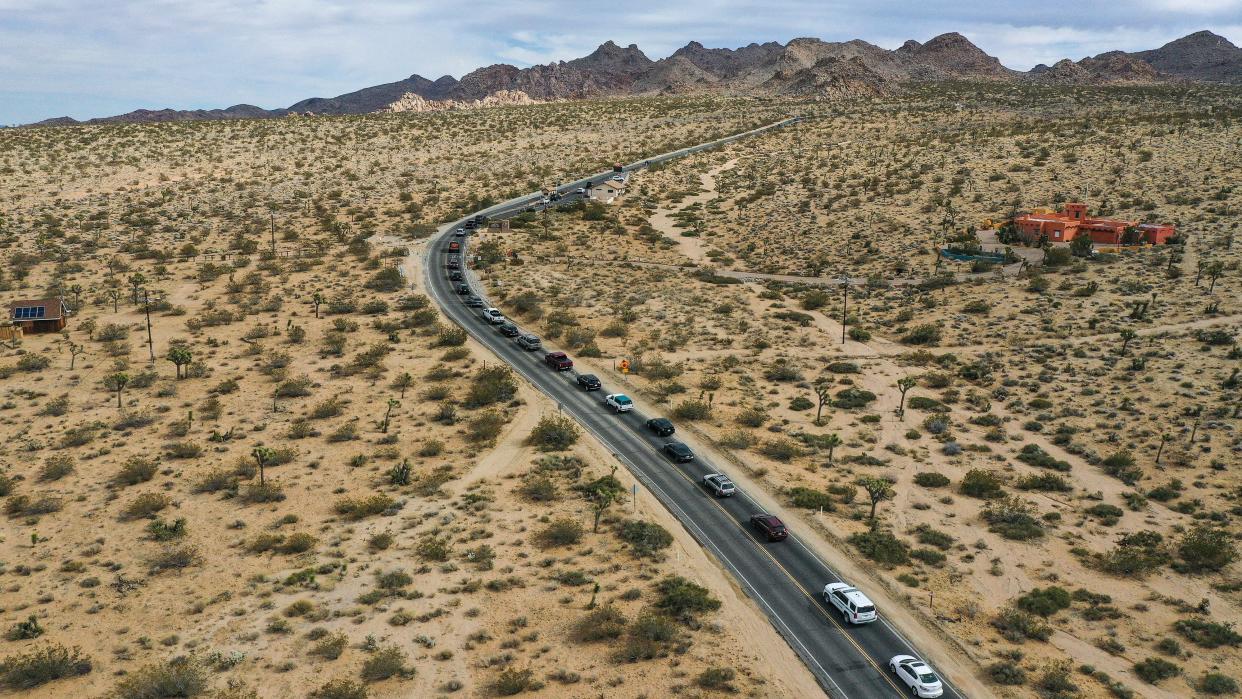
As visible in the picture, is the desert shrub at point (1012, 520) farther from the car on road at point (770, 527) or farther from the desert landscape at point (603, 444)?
the car on road at point (770, 527)

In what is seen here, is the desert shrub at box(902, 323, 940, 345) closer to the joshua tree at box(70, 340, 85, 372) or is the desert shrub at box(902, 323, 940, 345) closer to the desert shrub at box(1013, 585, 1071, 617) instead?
the desert shrub at box(1013, 585, 1071, 617)

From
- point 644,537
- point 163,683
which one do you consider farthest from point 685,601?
point 163,683

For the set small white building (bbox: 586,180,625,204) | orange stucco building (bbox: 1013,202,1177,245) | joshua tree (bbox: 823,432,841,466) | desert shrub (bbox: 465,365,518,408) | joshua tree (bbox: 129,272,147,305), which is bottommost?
joshua tree (bbox: 823,432,841,466)

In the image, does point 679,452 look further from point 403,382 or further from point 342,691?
point 342,691

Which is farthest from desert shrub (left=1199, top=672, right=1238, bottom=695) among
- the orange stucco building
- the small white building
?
the small white building

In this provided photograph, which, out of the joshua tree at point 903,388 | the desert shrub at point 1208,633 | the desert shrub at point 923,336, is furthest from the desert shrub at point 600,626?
the desert shrub at point 923,336
